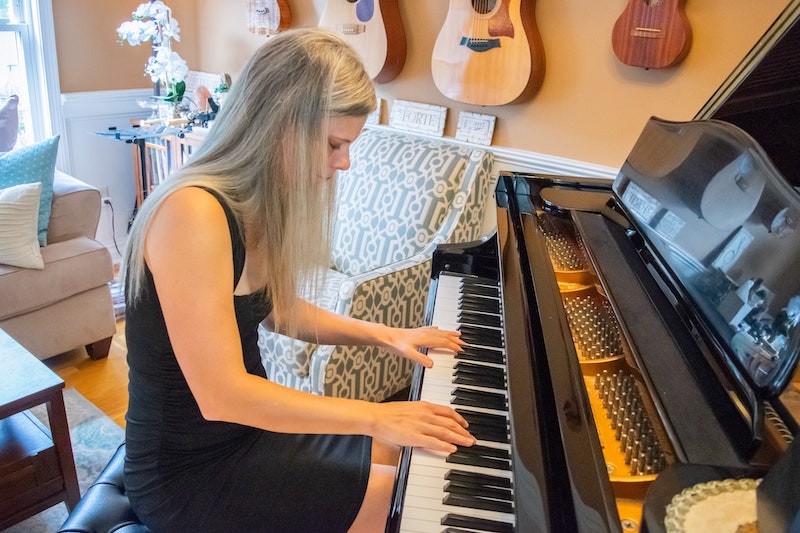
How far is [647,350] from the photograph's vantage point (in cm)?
100

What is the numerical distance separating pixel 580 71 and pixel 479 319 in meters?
1.43

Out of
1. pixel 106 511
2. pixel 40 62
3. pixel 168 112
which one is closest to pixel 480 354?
pixel 106 511

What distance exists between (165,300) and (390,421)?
42cm

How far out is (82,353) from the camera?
282 cm

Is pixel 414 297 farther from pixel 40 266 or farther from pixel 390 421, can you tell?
pixel 40 266

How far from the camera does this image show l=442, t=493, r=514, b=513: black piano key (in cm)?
87

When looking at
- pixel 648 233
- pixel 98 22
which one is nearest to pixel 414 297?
pixel 648 233

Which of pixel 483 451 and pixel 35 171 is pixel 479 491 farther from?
pixel 35 171

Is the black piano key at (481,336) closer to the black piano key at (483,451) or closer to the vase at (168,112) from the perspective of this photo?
the black piano key at (483,451)

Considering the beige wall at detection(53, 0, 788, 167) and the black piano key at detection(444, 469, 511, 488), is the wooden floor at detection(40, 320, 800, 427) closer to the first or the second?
the beige wall at detection(53, 0, 788, 167)

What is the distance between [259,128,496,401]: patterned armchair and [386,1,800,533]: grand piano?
0.60 meters

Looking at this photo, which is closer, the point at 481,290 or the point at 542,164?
the point at 481,290

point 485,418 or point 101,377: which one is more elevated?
point 485,418

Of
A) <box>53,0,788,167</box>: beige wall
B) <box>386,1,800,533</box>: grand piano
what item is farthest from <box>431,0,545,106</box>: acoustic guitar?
<box>386,1,800,533</box>: grand piano
